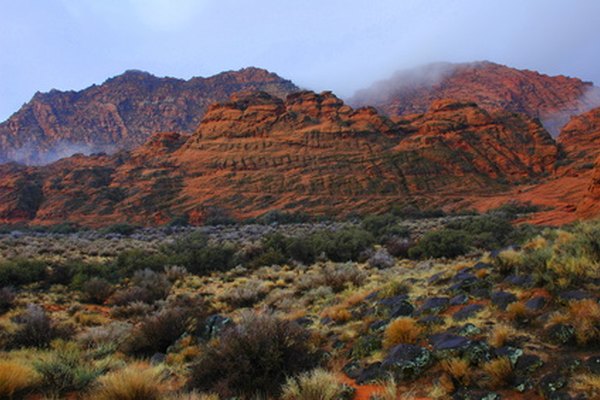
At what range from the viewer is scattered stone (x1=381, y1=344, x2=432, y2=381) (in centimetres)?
457

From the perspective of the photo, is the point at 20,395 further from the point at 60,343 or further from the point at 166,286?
the point at 166,286

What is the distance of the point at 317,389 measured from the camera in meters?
4.08

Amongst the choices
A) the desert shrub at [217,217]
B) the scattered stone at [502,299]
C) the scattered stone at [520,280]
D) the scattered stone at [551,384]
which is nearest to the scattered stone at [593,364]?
the scattered stone at [551,384]

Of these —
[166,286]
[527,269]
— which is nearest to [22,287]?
[166,286]

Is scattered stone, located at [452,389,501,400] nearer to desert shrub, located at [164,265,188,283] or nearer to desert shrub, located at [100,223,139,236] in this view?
desert shrub, located at [164,265,188,283]

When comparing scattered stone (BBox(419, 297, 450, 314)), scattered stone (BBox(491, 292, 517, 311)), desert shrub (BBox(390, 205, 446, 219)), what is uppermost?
scattered stone (BBox(491, 292, 517, 311))

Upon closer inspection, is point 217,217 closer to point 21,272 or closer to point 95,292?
point 21,272

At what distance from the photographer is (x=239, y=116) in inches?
3095

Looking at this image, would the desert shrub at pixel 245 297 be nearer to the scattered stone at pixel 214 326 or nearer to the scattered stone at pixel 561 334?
the scattered stone at pixel 214 326

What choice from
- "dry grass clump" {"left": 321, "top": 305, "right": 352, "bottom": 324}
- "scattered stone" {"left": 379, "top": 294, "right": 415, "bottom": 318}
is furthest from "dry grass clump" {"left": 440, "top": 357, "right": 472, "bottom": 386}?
"dry grass clump" {"left": 321, "top": 305, "right": 352, "bottom": 324}

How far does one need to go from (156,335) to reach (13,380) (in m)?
3.28

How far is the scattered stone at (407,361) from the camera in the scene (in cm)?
457

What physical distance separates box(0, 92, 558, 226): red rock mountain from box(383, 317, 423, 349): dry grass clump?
4893cm

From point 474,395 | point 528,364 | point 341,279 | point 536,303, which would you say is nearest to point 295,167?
point 341,279
